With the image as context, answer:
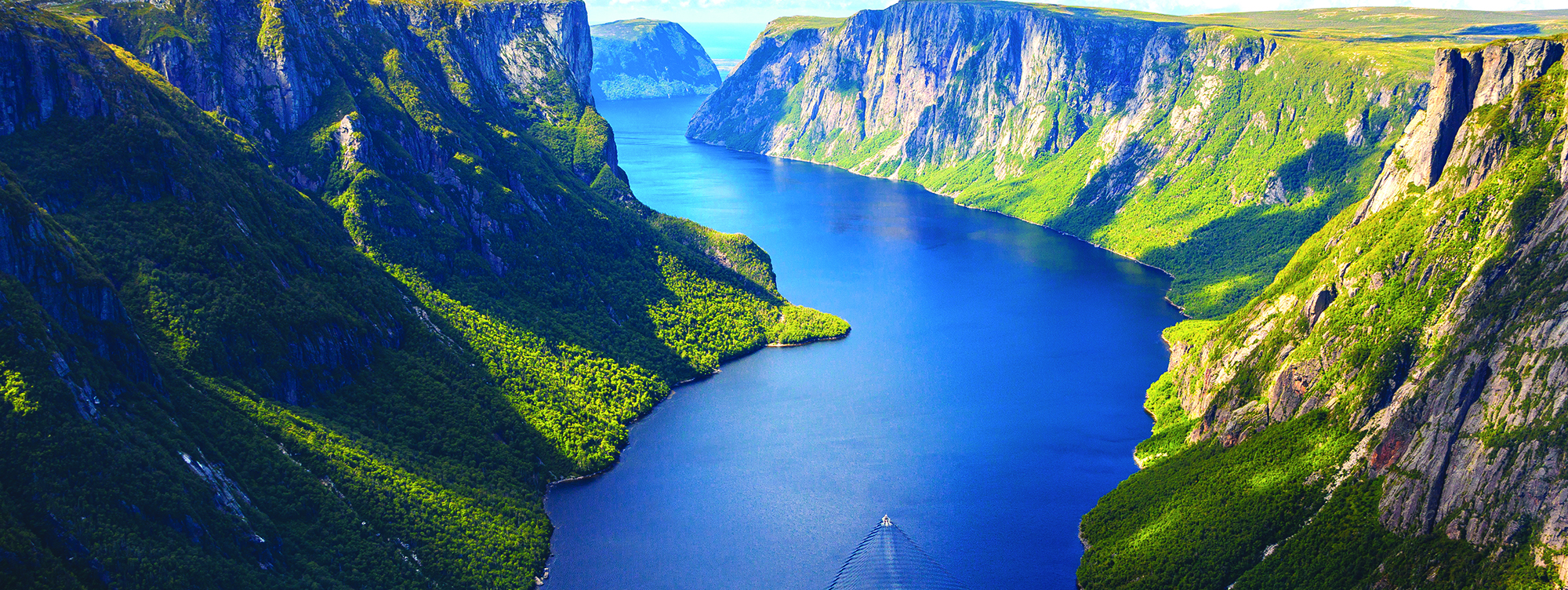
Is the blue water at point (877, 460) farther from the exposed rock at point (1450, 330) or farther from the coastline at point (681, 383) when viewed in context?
the exposed rock at point (1450, 330)

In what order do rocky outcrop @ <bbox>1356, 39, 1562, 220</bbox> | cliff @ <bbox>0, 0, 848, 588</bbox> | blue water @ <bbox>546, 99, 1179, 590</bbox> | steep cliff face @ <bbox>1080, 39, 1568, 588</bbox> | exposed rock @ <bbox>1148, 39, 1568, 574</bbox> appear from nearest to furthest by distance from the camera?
cliff @ <bbox>0, 0, 848, 588</bbox>, steep cliff face @ <bbox>1080, 39, 1568, 588</bbox>, exposed rock @ <bbox>1148, 39, 1568, 574</bbox>, blue water @ <bbox>546, 99, 1179, 590</bbox>, rocky outcrop @ <bbox>1356, 39, 1562, 220</bbox>

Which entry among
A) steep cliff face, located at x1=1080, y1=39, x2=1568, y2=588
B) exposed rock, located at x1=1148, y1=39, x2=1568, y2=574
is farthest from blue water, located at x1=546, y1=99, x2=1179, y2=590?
exposed rock, located at x1=1148, y1=39, x2=1568, y2=574

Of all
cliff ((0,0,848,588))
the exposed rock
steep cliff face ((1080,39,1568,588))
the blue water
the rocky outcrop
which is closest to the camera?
cliff ((0,0,848,588))

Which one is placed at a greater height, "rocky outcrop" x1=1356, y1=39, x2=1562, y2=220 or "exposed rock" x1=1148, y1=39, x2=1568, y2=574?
"rocky outcrop" x1=1356, y1=39, x2=1562, y2=220

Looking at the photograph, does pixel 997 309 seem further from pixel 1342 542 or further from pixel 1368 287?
pixel 1342 542

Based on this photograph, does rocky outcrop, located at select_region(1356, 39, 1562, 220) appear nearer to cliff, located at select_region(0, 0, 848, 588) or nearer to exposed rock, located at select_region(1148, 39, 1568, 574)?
exposed rock, located at select_region(1148, 39, 1568, 574)

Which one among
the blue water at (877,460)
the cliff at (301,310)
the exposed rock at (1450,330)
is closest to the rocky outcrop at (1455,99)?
the exposed rock at (1450,330)

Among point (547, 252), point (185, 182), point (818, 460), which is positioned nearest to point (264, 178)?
point (185, 182)
